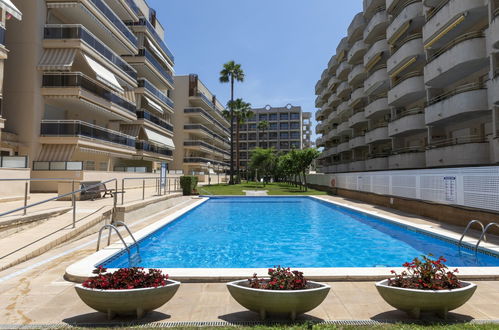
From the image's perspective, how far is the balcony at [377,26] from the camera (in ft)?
99.6

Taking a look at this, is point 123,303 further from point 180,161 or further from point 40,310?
point 180,161

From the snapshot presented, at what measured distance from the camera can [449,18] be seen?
19.2m

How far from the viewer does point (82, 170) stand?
2072cm

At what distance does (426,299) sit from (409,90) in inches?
976

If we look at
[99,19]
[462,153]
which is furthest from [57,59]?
[462,153]

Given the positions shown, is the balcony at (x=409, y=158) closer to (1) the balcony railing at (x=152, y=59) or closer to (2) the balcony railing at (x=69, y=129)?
(2) the balcony railing at (x=69, y=129)

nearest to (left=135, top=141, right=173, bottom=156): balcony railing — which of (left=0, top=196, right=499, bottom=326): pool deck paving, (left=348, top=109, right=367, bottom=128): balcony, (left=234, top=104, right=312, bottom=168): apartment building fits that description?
(left=348, top=109, right=367, bottom=128): balcony

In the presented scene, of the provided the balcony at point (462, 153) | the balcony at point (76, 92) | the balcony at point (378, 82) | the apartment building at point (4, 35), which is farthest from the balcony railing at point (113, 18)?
the balcony at point (462, 153)

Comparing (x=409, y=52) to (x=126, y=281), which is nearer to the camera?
(x=126, y=281)

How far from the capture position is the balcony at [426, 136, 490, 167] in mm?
17234

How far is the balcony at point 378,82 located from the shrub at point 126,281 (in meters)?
31.8

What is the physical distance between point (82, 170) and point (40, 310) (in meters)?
18.7

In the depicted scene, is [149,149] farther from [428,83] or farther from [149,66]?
[428,83]

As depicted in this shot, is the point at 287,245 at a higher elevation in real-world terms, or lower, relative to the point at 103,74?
lower
